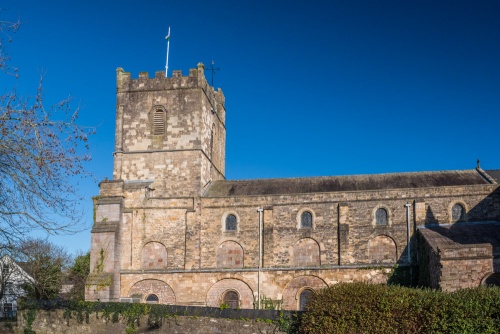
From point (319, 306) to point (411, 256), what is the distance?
15883 millimetres

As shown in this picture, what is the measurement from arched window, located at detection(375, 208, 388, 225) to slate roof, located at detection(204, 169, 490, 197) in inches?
79.7

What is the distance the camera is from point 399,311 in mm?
20750

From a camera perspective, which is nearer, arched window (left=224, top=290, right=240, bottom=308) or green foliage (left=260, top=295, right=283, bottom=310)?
green foliage (left=260, top=295, right=283, bottom=310)

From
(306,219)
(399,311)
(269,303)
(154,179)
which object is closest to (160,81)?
(154,179)

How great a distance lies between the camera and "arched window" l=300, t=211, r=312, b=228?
125ft

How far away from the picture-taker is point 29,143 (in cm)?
1212

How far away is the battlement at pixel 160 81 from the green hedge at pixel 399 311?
2401 centimetres

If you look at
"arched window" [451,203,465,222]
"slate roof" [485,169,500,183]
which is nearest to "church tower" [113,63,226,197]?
"arched window" [451,203,465,222]

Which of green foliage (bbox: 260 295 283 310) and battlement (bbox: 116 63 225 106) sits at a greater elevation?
battlement (bbox: 116 63 225 106)

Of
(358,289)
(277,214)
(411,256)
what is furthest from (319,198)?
(358,289)

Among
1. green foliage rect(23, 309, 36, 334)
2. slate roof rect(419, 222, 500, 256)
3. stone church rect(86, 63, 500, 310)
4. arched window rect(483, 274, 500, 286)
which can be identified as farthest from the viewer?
stone church rect(86, 63, 500, 310)

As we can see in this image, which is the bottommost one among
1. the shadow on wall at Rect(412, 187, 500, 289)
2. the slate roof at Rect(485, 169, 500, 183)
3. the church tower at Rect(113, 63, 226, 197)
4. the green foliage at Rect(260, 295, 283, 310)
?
the green foliage at Rect(260, 295, 283, 310)

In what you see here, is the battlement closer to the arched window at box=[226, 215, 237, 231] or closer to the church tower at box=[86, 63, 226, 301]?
the church tower at box=[86, 63, 226, 301]

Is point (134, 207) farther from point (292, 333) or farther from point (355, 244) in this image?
point (292, 333)
